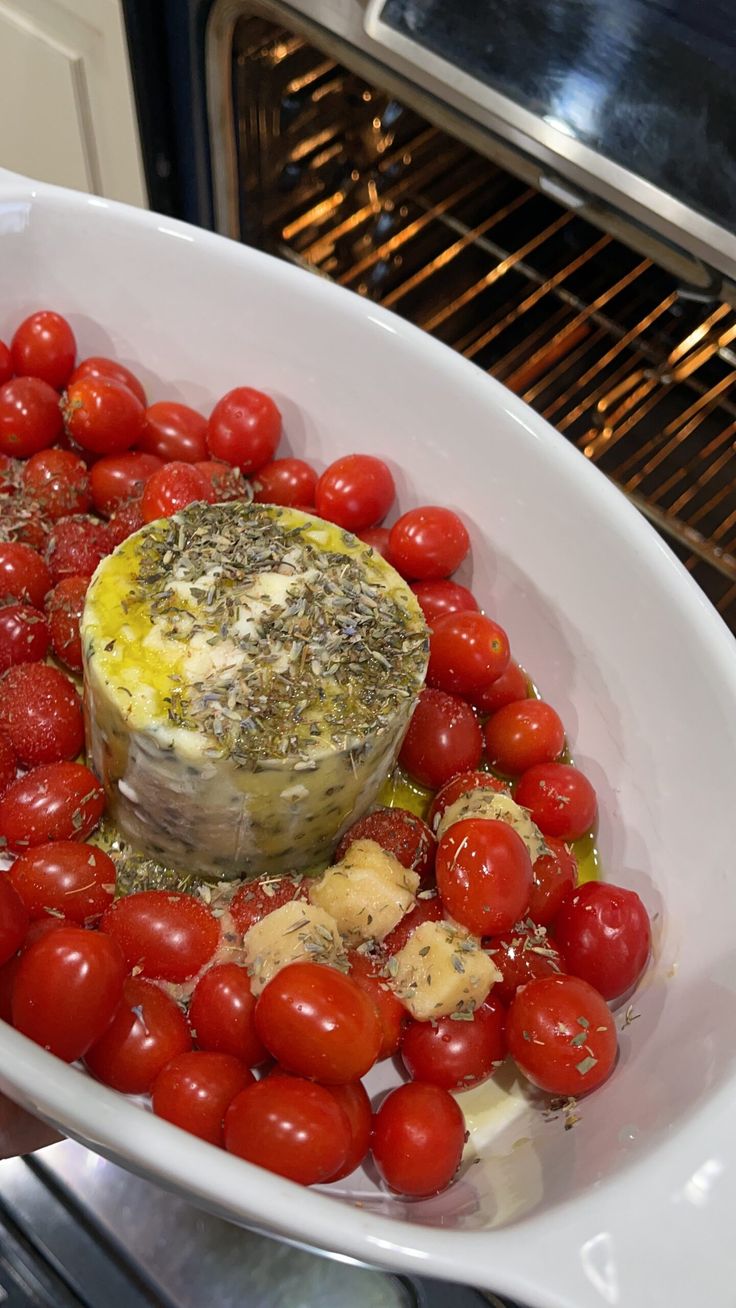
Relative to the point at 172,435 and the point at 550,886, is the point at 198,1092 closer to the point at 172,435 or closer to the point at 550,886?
the point at 550,886

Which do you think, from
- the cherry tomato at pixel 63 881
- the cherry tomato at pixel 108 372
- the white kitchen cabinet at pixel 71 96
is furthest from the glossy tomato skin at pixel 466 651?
the white kitchen cabinet at pixel 71 96

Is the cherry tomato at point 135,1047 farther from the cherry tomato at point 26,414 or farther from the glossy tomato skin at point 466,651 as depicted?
the cherry tomato at point 26,414

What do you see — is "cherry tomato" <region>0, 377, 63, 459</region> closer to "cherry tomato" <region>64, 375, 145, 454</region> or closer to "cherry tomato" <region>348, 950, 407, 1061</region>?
"cherry tomato" <region>64, 375, 145, 454</region>

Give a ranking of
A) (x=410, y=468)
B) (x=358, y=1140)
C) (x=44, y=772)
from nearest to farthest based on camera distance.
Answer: (x=358, y=1140)
(x=44, y=772)
(x=410, y=468)

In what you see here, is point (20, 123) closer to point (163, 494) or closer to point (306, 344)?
point (306, 344)

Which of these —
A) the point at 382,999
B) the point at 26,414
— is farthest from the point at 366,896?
the point at 26,414

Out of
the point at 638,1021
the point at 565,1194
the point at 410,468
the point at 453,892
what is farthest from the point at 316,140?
the point at 565,1194

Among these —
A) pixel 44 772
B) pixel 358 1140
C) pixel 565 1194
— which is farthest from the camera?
pixel 44 772
